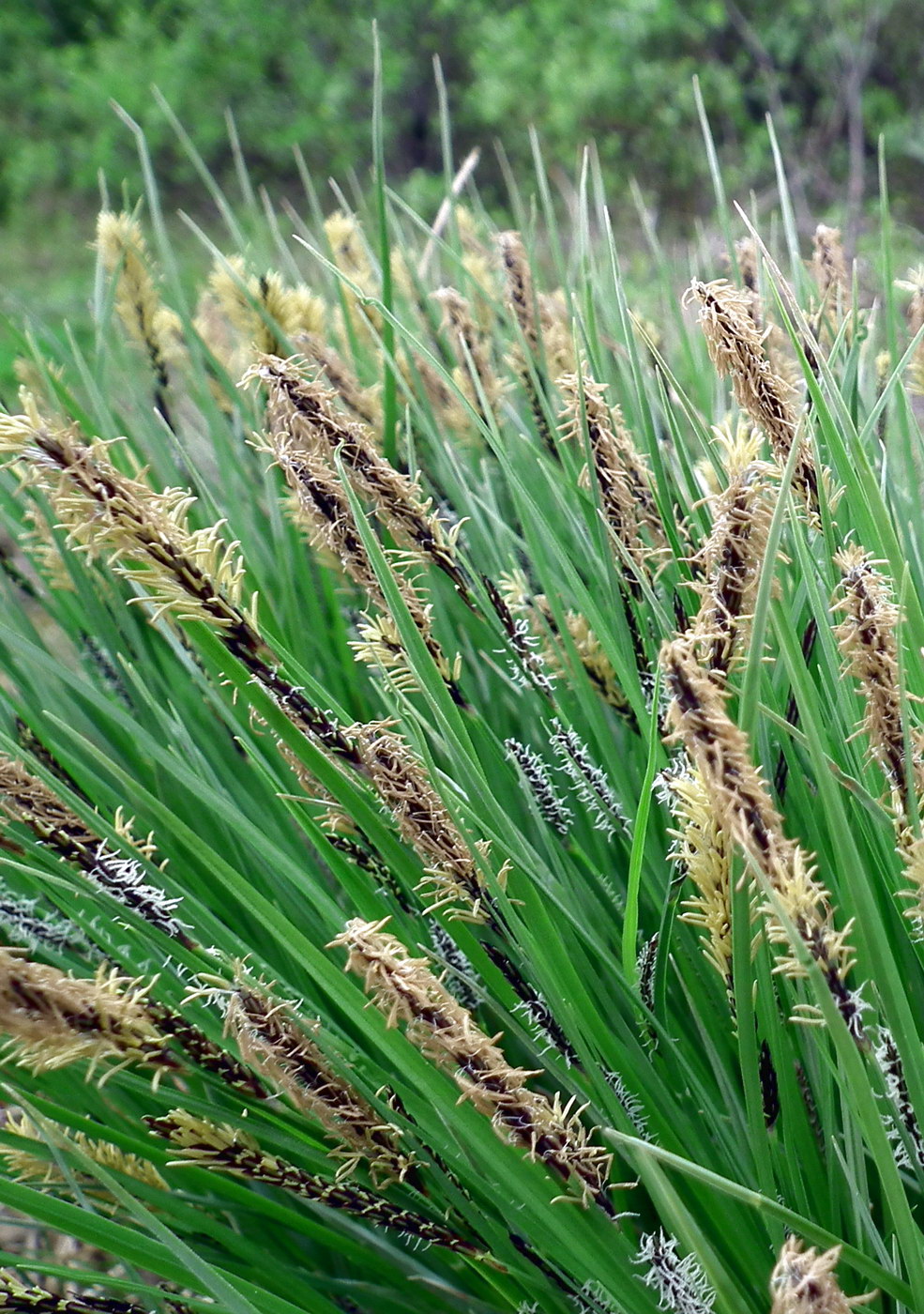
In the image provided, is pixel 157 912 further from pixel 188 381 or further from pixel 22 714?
pixel 188 381

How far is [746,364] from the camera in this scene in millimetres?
599

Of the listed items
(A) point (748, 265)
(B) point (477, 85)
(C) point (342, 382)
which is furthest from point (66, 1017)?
(B) point (477, 85)

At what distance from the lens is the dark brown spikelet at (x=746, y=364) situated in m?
0.59

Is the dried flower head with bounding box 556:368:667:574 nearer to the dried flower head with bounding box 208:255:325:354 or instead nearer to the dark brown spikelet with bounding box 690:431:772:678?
the dark brown spikelet with bounding box 690:431:772:678

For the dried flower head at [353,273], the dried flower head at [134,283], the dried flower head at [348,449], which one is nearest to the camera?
the dried flower head at [348,449]

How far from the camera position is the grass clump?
1.77 feet

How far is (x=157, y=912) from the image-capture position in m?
0.69

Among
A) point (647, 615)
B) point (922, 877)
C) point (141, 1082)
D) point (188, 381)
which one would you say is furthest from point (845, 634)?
point (188, 381)

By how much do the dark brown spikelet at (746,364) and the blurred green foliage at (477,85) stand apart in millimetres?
4317

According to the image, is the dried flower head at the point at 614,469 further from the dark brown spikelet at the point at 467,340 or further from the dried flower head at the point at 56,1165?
the dried flower head at the point at 56,1165

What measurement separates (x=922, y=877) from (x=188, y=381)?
4.84 ft

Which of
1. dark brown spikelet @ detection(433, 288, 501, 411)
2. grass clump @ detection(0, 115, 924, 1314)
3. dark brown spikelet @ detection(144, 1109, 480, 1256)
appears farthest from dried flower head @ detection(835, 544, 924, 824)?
dark brown spikelet @ detection(433, 288, 501, 411)

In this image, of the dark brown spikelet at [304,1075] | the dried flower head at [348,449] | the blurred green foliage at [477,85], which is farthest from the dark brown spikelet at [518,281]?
the blurred green foliage at [477,85]

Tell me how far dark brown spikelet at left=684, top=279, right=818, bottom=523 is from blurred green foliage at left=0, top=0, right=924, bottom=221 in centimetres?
432
